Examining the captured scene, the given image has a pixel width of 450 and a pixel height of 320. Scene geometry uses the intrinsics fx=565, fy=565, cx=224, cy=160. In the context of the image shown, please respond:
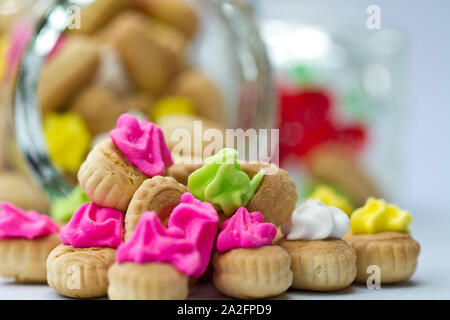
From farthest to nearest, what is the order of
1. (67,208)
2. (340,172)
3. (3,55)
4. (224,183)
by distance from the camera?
(340,172), (3,55), (67,208), (224,183)

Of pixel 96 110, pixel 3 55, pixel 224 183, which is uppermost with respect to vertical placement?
pixel 3 55

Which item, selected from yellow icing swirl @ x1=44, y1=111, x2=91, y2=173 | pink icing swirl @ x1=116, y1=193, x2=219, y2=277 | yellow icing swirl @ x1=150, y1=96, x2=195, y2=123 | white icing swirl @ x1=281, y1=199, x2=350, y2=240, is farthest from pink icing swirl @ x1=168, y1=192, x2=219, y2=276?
yellow icing swirl @ x1=150, y1=96, x2=195, y2=123

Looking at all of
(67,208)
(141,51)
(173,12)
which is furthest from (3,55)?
(67,208)

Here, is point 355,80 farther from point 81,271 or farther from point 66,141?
point 81,271

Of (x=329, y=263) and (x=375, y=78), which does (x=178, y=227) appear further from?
(x=375, y=78)

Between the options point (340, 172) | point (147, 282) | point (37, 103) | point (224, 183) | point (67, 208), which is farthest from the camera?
point (340, 172)

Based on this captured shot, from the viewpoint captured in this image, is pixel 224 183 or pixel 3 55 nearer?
pixel 224 183

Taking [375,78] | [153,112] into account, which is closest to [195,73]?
[153,112]
